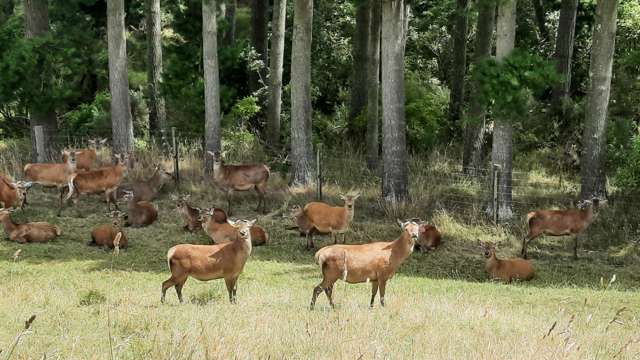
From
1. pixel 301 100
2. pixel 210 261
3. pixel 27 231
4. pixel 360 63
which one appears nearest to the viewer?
pixel 210 261

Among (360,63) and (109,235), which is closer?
(109,235)

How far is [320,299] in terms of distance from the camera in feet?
39.3

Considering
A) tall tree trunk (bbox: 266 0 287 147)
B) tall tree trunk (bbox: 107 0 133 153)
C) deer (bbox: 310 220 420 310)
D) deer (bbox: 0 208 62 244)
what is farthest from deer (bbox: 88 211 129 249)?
tall tree trunk (bbox: 266 0 287 147)

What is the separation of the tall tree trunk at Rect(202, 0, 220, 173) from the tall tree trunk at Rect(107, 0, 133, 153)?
229cm

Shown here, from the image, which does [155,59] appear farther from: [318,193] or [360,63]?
[318,193]

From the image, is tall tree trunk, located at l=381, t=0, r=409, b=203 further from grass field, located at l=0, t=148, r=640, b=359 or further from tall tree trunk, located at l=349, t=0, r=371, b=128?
tall tree trunk, located at l=349, t=0, r=371, b=128

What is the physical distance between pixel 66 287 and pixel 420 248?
7258mm

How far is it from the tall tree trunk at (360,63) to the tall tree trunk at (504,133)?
4054mm

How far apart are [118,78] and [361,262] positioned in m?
12.9

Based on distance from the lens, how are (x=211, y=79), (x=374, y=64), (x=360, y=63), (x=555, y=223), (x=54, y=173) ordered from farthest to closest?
(x=360, y=63)
(x=374, y=64)
(x=211, y=79)
(x=54, y=173)
(x=555, y=223)

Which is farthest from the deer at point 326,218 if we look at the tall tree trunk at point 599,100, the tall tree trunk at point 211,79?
the tall tree trunk at point 599,100

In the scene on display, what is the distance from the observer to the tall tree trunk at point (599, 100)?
18453 mm

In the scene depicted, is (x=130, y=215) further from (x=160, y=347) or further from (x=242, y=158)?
(x=160, y=347)

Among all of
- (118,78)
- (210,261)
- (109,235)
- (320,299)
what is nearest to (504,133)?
(320,299)
